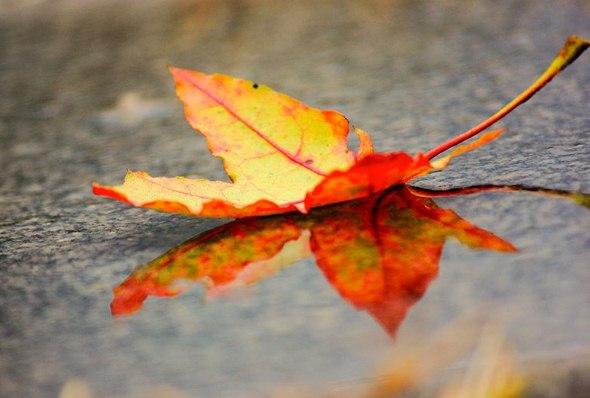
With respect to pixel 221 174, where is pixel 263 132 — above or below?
above

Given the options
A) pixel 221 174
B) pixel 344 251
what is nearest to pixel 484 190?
pixel 344 251

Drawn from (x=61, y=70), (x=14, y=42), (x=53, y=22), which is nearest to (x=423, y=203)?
(x=61, y=70)

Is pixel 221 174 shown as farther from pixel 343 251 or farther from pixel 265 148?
pixel 343 251

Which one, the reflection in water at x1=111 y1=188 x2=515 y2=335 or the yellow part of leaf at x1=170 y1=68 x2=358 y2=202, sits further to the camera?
the yellow part of leaf at x1=170 y1=68 x2=358 y2=202

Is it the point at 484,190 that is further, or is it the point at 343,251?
the point at 484,190

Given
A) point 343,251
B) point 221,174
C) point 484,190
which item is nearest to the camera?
point 343,251

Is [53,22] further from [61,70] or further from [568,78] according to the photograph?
[568,78]
